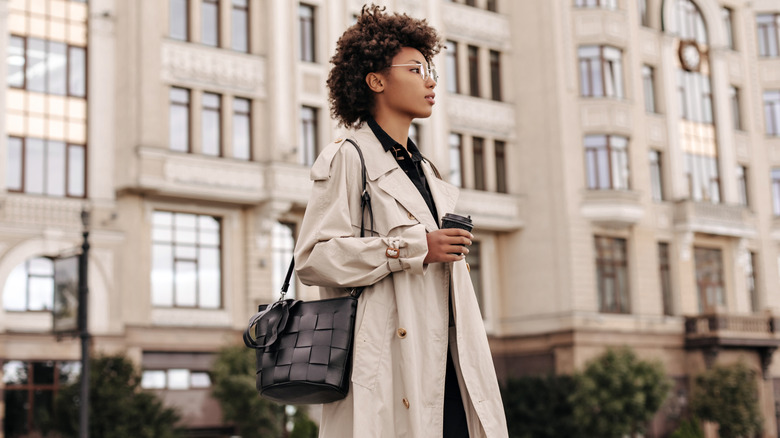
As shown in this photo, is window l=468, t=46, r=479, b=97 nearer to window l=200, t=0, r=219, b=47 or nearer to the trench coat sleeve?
window l=200, t=0, r=219, b=47

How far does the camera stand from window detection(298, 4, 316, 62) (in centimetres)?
3197

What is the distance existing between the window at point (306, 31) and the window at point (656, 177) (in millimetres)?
12866

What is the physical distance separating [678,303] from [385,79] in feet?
113

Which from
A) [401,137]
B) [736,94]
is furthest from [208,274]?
[401,137]

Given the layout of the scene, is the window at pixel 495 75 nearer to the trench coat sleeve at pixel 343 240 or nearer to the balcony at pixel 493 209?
the balcony at pixel 493 209

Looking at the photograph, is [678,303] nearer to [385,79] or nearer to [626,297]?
[626,297]

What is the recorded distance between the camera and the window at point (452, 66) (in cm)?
3584

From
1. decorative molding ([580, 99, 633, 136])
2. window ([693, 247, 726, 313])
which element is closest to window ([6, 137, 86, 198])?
decorative molding ([580, 99, 633, 136])

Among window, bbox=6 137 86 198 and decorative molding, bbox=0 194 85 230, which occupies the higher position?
window, bbox=6 137 86 198

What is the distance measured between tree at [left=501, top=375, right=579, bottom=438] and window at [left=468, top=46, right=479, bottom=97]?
9.97m

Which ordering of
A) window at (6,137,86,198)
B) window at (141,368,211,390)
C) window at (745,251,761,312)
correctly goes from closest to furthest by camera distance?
window at (6,137,86,198) → window at (141,368,211,390) → window at (745,251,761,312)

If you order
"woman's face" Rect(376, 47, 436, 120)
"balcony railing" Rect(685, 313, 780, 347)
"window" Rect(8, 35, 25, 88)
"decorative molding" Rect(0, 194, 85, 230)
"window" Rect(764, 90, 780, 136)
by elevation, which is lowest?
"woman's face" Rect(376, 47, 436, 120)

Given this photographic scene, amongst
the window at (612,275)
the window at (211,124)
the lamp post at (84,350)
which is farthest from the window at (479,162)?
the lamp post at (84,350)

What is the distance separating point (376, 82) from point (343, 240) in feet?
2.41
